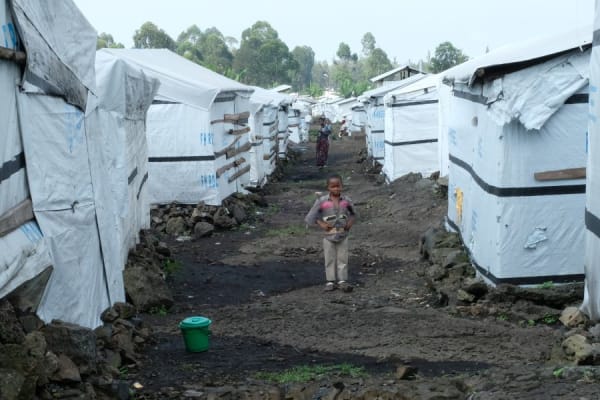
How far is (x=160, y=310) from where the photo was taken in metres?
8.85

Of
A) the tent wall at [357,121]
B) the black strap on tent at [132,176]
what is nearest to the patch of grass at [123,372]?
the black strap on tent at [132,176]

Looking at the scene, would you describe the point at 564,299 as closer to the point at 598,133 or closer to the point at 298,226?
the point at 598,133

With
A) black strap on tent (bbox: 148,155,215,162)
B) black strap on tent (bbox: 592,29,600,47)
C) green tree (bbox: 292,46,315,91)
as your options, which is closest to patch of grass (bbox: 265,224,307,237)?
black strap on tent (bbox: 148,155,215,162)

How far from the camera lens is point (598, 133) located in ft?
21.8

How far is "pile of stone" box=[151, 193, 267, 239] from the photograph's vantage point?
14.9 metres

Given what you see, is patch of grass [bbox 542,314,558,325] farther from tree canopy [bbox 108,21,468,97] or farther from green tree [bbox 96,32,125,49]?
tree canopy [bbox 108,21,468,97]

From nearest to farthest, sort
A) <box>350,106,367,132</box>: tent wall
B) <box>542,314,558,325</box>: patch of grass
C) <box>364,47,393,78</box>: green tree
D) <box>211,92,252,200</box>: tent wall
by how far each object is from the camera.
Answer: <box>542,314,558,325</box>: patch of grass < <box>211,92,252,200</box>: tent wall < <box>350,106,367,132</box>: tent wall < <box>364,47,393,78</box>: green tree

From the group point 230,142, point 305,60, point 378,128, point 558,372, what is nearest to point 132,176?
point 558,372

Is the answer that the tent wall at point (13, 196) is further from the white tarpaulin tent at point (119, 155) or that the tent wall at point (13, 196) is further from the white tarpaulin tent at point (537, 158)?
the white tarpaulin tent at point (537, 158)

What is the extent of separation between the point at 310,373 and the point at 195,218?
9.52m

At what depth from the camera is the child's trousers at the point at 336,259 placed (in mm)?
10188

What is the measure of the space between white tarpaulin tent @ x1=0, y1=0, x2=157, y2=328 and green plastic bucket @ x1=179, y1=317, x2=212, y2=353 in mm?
788

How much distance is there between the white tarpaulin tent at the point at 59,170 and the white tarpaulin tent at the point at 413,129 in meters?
13.7

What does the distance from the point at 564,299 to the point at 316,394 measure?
4.01m
